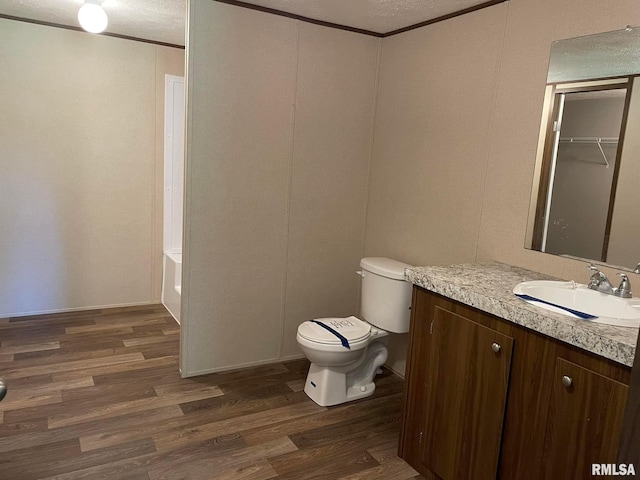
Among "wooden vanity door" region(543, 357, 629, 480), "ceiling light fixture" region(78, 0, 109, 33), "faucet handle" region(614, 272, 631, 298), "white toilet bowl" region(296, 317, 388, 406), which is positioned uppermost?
"ceiling light fixture" region(78, 0, 109, 33)

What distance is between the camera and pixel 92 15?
2900 mm

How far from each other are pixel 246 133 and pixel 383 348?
159cm

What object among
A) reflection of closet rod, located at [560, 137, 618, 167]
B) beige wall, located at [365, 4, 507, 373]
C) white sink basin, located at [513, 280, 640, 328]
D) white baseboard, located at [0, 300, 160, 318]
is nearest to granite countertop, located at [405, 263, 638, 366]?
white sink basin, located at [513, 280, 640, 328]

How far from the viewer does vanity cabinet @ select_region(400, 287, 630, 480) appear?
1.53m

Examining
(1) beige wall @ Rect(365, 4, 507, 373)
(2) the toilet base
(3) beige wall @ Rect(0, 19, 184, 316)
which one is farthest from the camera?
(3) beige wall @ Rect(0, 19, 184, 316)

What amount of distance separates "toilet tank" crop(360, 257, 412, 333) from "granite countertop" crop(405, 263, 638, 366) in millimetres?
524

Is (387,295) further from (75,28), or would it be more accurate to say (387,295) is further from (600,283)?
(75,28)

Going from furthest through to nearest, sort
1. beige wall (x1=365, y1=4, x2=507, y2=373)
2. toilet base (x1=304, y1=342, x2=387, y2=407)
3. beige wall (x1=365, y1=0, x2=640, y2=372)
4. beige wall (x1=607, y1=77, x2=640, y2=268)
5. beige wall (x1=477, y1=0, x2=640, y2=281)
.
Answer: toilet base (x1=304, y1=342, x2=387, y2=407), beige wall (x1=365, y1=4, x2=507, y2=373), beige wall (x1=365, y1=0, x2=640, y2=372), beige wall (x1=477, y1=0, x2=640, y2=281), beige wall (x1=607, y1=77, x2=640, y2=268)

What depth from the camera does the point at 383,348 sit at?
3.07 m

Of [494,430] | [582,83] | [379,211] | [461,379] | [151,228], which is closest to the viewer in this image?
[494,430]

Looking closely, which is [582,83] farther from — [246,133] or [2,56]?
[2,56]

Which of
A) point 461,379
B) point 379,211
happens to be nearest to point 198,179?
point 379,211

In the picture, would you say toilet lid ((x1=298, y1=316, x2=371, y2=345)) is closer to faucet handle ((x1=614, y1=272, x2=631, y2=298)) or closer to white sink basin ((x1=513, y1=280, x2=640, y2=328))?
white sink basin ((x1=513, y1=280, x2=640, y2=328))

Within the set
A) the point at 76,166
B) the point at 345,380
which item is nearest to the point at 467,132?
the point at 345,380
